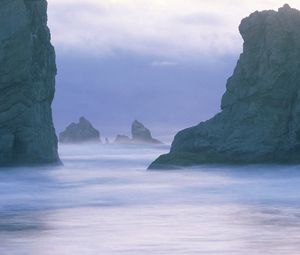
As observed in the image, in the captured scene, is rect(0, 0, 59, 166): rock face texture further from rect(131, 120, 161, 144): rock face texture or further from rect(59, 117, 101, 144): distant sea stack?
rect(131, 120, 161, 144): rock face texture

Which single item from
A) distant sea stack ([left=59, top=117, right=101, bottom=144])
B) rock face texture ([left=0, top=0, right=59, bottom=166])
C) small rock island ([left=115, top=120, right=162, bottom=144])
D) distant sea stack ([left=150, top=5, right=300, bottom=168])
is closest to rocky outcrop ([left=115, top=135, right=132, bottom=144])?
small rock island ([left=115, top=120, right=162, bottom=144])

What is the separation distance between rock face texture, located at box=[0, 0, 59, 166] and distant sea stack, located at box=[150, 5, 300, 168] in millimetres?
8413

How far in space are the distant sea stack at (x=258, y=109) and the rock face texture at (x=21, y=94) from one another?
8413 millimetres

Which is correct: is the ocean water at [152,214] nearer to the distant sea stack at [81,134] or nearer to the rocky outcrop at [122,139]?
the distant sea stack at [81,134]

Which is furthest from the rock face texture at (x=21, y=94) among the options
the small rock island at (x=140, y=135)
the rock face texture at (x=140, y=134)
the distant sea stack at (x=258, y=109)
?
the rock face texture at (x=140, y=134)

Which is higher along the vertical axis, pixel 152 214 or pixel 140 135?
pixel 140 135

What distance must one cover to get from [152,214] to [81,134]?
126477 mm

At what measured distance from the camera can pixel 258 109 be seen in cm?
6031

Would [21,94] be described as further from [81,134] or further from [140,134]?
[140,134]

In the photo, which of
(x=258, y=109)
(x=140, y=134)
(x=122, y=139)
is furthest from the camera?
(x=122, y=139)

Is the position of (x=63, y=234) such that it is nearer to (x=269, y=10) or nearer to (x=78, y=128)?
(x=269, y=10)

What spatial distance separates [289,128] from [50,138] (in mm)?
17145

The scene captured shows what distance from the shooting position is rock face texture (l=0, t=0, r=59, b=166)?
59.5m

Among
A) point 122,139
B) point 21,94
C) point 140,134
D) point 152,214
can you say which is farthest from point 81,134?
point 152,214
